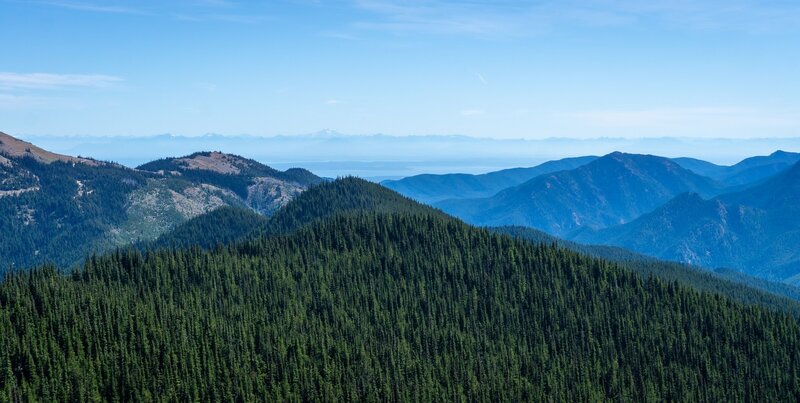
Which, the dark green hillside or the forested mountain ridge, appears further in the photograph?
the forested mountain ridge

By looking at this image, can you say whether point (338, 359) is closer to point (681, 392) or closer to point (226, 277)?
point (226, 277)

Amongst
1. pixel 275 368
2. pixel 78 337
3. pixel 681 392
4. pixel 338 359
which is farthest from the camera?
pixel 681 392

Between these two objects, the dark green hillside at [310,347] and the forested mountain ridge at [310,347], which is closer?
the dark green hillside at [310,347]

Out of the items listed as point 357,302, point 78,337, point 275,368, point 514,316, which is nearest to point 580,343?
point 514,316

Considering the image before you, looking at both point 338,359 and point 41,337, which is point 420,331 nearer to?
point 338,359

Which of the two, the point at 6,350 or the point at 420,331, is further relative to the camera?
the point at 420,331

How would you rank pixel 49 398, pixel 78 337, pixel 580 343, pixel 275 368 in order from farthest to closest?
pixel 580 343 < pixel 275 368 < pixel 78 337 < pixel 49 398

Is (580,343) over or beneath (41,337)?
beneath
